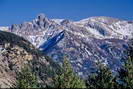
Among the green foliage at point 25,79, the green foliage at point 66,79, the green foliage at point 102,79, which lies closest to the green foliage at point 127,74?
the green foliage at point 102,79

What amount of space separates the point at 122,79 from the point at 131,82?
2.71 m

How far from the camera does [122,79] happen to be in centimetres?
5688

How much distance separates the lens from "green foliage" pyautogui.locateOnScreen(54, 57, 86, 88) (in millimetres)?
54812

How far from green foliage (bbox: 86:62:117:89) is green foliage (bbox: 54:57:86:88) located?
2.83 m

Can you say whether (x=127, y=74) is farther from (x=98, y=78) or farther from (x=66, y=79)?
(x=66, y=79)

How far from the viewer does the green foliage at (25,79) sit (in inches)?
2304

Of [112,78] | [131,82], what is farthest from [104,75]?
[131,82]

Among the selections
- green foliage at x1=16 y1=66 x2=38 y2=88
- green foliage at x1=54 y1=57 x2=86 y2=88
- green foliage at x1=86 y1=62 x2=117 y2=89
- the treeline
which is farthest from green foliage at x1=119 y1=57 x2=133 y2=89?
green foliage at x1=16 y1=66 x2=38 y2=88

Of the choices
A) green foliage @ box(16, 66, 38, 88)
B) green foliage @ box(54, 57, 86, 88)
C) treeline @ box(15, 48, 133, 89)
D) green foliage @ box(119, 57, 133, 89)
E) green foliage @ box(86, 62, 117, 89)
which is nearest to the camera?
green foliage @ box(119, 57, 133, 89)

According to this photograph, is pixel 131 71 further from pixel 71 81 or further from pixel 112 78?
pixel 71 81

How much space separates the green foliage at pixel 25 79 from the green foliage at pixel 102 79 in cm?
909

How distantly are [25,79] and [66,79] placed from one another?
7727mm

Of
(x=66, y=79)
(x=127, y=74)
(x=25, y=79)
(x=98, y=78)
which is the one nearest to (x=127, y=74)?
(x=127, y=74)

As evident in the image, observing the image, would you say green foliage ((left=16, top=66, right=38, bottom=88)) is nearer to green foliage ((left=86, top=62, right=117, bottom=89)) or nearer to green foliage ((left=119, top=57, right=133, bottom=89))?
green foliage ((left=86, top=62, right=117, bottom=89))
